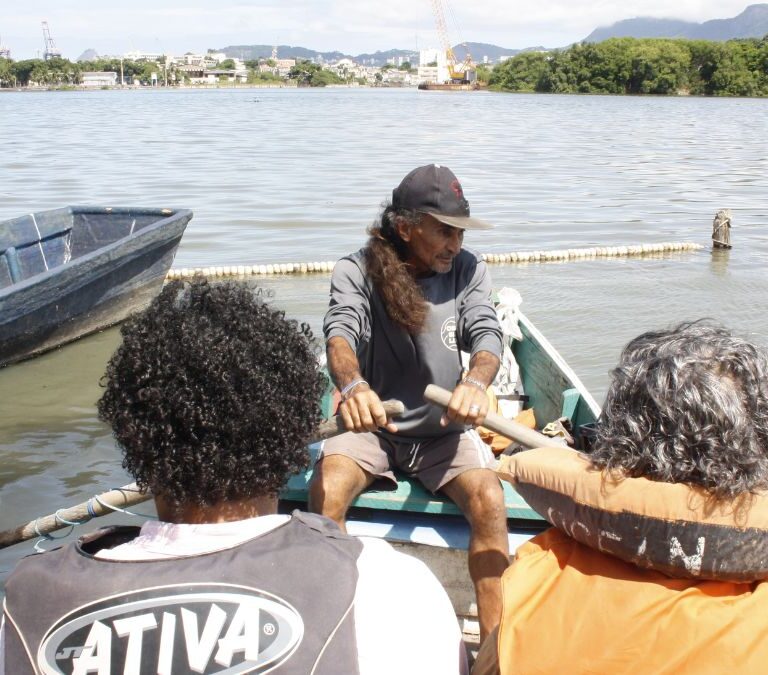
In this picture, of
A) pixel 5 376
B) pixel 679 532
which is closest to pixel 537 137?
pixel 5 376

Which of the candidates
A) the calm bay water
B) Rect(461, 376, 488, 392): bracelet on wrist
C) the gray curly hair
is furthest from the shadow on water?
the gray curly hair

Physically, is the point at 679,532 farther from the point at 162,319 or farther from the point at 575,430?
the point at 575,430

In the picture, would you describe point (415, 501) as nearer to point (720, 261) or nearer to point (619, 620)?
point (619, 620)

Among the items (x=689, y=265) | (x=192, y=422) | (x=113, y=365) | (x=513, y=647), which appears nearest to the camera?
(x=192, y=422)

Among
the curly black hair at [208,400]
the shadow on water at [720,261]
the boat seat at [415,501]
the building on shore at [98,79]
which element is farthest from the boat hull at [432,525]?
the building on shore at [98,79]

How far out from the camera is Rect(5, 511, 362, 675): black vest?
143cm

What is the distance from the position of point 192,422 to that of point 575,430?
3193 millimetres

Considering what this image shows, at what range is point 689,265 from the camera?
13.2m

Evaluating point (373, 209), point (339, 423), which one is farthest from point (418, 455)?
point (373, 209)

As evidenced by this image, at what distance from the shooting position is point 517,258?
13.2 meters

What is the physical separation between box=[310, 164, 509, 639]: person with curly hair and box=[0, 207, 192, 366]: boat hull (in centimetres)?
455

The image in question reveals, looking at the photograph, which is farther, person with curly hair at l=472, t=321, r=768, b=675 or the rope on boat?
the rope on boat

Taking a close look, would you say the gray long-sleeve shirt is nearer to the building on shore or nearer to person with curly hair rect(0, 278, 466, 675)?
person with curly hair rect(0, 278, 466, 675)

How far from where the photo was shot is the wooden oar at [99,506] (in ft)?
10.1
